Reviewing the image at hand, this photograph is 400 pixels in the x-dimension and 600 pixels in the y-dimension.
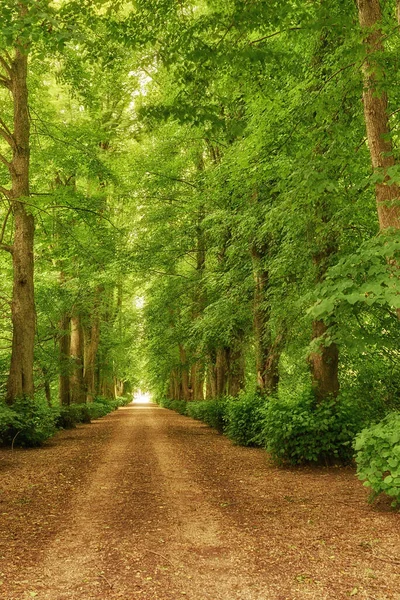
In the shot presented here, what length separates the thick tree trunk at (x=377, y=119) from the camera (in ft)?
20.0

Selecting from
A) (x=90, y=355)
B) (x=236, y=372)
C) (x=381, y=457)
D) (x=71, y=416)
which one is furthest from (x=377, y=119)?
(x=90, y=355)

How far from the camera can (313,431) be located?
8.91 m

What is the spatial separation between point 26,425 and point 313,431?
7.23m

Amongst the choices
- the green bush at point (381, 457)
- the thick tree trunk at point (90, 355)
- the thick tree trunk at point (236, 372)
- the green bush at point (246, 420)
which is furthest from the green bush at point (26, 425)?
the thick tree trunk at point (90, 355)

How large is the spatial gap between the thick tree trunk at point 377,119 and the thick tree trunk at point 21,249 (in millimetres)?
9447

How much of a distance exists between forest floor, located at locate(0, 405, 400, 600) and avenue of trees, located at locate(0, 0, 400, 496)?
6.84 ft

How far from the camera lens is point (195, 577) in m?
3.96

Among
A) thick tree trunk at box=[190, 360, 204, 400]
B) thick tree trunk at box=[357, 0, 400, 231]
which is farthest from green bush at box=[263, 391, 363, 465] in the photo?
thick tree trunk at box=[190, 360, 204, 400]

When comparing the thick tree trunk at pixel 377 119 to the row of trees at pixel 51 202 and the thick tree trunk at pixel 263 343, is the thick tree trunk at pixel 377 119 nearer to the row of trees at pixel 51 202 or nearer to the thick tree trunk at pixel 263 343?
the row of trees at pixel 51 202

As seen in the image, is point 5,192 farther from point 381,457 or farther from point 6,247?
point 381,457

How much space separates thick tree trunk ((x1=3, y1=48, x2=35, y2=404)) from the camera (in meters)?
12.9

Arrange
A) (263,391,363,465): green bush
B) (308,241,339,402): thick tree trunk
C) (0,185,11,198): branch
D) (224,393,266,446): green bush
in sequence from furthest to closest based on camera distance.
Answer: (0,185,11,198): branch, (224,393,266,446): green bush, (308,241,339,402): thick tree trunk, (263,391,363,465): green bush

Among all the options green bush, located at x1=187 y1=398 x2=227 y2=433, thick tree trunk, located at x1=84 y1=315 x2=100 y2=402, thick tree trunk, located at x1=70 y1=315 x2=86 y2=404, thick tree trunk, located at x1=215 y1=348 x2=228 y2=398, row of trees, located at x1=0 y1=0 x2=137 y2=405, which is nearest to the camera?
row of trees, located at x1=0 y1=0 x2=137 y2=405

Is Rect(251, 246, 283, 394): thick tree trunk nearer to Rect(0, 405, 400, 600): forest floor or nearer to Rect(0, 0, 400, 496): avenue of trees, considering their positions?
Rect(0, 0, 400, 496): avenue of trees
